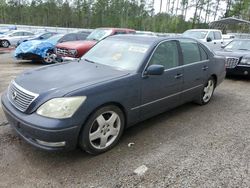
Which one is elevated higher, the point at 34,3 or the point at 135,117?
the point at 34,3

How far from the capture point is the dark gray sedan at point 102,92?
114 inches

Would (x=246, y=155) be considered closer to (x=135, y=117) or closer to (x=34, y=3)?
(x=135, y=117)

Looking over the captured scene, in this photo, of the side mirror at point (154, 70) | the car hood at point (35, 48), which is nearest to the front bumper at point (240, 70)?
the side mirror at point (154, 70)

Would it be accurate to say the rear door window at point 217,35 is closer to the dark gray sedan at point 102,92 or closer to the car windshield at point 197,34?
the car windshield at point 197,34

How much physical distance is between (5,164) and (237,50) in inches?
319

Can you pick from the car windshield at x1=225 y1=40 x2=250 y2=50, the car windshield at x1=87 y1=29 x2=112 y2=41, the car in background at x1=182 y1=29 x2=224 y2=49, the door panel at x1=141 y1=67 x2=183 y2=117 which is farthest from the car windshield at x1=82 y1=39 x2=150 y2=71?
the car in background at x1=182 y1=29 x2=224 y2=49

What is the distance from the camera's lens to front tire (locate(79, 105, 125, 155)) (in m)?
3.11

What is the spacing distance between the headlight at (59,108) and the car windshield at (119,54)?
3.84ft

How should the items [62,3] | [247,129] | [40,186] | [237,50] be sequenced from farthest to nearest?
[62,3]
[237,50]
[247,129]
[40,186]

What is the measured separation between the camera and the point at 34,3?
44.4 meters

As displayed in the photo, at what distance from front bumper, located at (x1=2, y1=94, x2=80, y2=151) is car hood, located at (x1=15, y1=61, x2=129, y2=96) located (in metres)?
0.35

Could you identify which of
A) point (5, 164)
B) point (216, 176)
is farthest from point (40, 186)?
point (216, 176)

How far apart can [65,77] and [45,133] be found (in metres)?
0.92

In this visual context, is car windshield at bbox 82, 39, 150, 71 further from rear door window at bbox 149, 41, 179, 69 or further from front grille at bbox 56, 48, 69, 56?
front grille at bbox 56, 48, 69, 56
